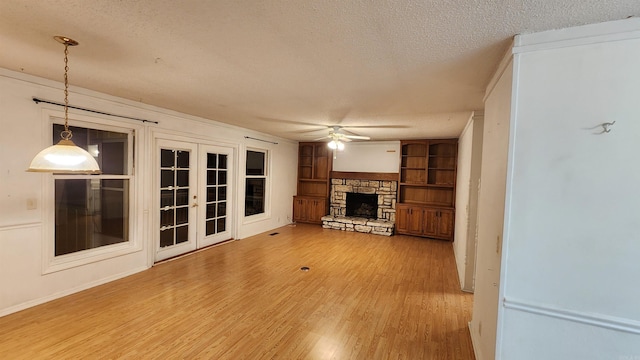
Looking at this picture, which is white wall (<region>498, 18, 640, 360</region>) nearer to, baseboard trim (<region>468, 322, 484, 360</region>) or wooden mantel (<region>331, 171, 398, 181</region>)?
baseboard trim (<region>468, 322, 484, 360</region>)

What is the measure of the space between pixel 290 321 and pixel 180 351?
105 centimetres

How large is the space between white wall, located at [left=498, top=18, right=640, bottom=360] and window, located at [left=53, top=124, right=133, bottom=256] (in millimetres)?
4619

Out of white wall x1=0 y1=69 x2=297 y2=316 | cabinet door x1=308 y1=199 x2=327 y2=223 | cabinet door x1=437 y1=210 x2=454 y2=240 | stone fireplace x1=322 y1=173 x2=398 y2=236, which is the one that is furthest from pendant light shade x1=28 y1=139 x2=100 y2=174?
cabinet door x1=437 y1=210 x2=454 y2=240

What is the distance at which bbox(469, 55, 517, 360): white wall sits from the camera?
6.08 feet

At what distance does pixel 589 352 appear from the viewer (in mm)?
1564

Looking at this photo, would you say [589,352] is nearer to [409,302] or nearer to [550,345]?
Result: [550,345]

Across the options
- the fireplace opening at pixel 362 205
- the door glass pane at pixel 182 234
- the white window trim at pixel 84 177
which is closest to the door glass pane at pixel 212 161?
the door glass pane at pixel 182 234

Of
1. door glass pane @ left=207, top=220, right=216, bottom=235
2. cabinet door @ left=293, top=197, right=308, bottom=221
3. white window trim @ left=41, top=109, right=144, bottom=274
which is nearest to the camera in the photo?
white window trim @ left=41, top=109, right=144, bottom=274

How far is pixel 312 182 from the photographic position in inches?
329

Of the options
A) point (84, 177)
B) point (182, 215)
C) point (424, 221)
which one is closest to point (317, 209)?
point (424, 221)

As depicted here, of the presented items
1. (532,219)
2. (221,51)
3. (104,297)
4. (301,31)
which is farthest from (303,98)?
(104,297)

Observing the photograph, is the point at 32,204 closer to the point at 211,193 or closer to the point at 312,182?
the point at 211,193

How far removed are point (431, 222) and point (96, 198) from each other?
6492mm

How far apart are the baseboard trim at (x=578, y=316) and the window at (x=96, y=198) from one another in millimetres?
4643
